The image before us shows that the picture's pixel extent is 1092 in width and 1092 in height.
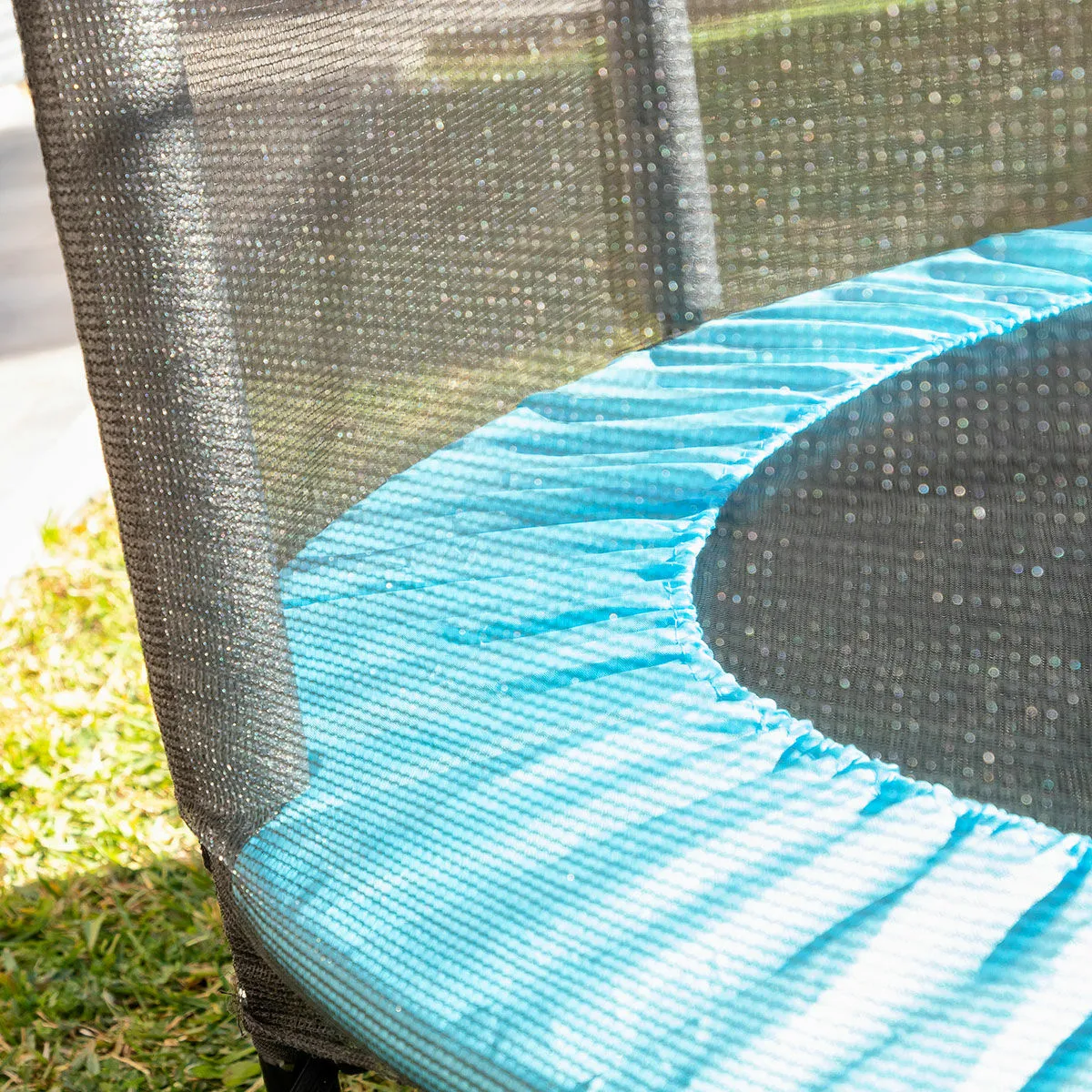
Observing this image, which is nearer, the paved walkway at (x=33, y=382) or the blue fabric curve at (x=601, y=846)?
the blue fabric curve at (x=601, y=846)

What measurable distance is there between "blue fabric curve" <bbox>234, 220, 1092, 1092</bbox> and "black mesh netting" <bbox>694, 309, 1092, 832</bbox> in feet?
0.21

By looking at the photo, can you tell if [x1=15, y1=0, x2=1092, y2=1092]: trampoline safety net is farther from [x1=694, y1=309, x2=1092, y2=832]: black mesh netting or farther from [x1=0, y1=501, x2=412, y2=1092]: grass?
[x1=0, y1=501, x2=412, y2=1092]: grass

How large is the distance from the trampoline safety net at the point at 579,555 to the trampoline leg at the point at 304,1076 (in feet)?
0.08

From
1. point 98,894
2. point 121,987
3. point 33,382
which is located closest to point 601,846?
point 121,987

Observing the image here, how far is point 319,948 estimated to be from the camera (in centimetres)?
75

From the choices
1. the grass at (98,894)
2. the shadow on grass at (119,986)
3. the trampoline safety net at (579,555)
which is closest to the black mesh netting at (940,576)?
the trampoline safety net at (579,555)

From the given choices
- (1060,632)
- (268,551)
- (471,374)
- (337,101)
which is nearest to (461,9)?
(337,101)

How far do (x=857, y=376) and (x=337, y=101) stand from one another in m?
0.52

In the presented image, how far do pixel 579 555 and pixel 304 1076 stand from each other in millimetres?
426

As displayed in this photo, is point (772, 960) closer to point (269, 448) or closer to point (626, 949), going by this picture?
point (626, 949)

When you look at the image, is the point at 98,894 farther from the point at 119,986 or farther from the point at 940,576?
the point at 940,576

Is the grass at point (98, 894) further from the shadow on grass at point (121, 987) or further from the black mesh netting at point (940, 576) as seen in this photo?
the black mesh netting at point (940, 576)

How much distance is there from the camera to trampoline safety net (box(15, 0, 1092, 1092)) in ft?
A: 2.14

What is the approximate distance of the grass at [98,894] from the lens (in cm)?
120
